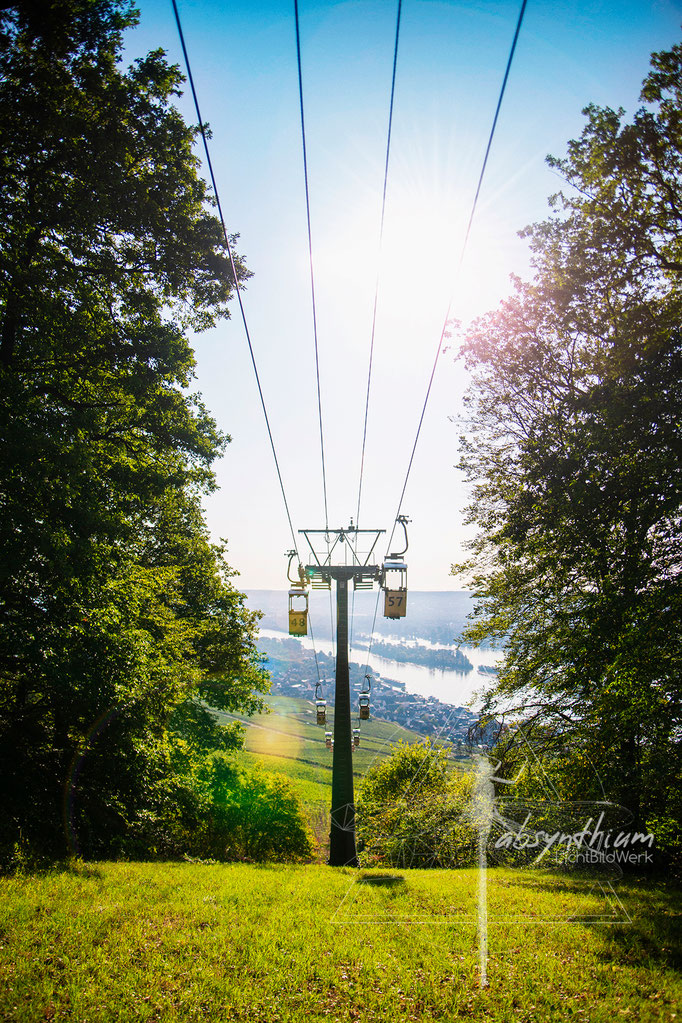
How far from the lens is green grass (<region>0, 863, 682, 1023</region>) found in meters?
4.86

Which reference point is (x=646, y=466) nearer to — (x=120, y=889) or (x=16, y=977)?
(x=16, y=977)

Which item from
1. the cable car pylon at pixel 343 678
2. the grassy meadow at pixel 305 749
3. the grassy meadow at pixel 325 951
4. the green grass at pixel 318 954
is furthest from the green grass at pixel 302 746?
the green grass at pixel 318 954

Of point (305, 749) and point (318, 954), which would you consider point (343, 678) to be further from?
point (305, 749)

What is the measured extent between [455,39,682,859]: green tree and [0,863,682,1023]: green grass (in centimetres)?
368

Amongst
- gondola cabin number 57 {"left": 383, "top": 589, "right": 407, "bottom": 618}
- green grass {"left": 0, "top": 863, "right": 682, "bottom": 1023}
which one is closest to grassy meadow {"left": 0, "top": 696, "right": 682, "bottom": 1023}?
green grass {"left": 0, "top": 863, "right": 682, "bottom": 1023}

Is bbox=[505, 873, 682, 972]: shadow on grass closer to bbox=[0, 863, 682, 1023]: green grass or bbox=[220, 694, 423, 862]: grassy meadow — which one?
bbox=[0, 863, 682, 1023]: green grass

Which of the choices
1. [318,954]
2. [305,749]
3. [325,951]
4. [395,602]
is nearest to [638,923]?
[325,951]

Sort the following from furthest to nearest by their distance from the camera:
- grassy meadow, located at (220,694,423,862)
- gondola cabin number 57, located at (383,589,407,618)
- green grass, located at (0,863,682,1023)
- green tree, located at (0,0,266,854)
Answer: grassy meadow, located at (220,694,423,862) → gondola cabin number 57, located at (383,589,407,618) → green tree, located at (0,0,266,854) → green grass, located at (0,863,682,1023)

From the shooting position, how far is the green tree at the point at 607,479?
27.0ft

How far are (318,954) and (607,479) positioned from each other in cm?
907

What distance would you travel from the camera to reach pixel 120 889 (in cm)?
775

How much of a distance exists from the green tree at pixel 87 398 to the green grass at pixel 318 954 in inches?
159

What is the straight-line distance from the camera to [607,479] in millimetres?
8773

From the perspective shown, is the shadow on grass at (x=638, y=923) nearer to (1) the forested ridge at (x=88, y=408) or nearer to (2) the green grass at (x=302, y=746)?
(1) the forested ridge at (x=88, y=408)
